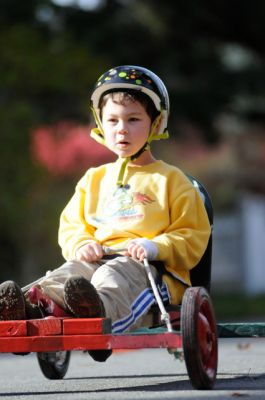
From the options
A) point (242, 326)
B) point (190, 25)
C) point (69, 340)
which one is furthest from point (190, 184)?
point (190, 25)

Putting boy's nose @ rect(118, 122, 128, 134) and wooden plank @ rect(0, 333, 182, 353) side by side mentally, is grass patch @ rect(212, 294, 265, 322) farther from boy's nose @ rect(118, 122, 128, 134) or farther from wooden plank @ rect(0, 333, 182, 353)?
wooden plank @ rect(0, 333, 182, 353)

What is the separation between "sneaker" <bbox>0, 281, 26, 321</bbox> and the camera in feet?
18.9

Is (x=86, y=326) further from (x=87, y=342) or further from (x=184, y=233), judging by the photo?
(x=184, y=233)

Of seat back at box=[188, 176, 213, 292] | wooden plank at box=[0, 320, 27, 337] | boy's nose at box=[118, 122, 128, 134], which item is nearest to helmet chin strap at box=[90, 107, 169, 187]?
boy's nose at box=[118, 122, 128, 134]

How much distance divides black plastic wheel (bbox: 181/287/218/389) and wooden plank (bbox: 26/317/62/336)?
1.84ft

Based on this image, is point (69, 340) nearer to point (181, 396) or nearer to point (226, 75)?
point (181, 396)

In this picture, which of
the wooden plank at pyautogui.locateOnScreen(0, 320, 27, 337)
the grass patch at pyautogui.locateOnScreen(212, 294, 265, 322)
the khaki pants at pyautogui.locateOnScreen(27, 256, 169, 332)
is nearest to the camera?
the wooden plank at pyautogui.locateOnScreen(0, 320, 27, 337)

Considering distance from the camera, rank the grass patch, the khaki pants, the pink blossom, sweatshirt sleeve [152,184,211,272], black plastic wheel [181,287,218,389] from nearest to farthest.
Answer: black plastic wheel [181,287,218,389] < the khaki pants < sweatshirt sleeve [152,184,211,272] < the grass patch < the pink blossom

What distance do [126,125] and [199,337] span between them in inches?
54.7

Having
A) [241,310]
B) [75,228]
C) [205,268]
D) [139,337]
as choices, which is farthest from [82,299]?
[241,310]

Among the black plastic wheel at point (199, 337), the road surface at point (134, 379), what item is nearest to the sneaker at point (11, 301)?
the road surface at point (134, 379)

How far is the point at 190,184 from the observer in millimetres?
6594

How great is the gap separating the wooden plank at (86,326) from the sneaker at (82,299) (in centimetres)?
7

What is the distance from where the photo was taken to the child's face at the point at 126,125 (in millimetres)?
6613
